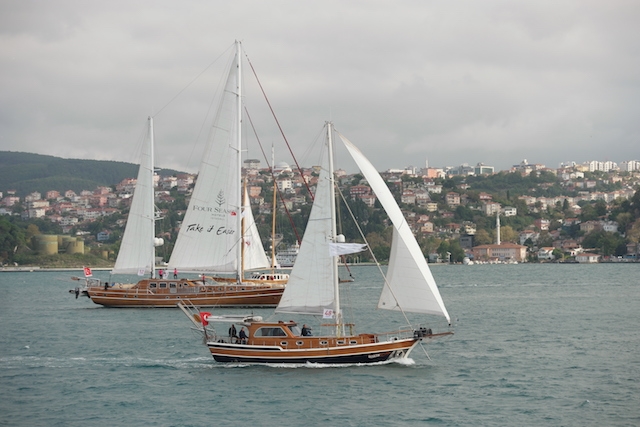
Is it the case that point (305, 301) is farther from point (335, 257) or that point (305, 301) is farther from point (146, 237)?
point (146, 237)

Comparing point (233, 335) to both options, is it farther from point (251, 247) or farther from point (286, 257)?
point (286, 257)

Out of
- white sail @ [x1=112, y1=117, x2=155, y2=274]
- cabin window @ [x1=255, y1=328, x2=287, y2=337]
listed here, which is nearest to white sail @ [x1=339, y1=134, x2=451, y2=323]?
cabin window @ [x1=255, y1=328, x2=287, y2=337]

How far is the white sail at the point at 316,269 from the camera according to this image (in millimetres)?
28609

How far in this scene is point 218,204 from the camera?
48281 mm

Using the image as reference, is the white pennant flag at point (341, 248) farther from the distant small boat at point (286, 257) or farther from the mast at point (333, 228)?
the distant small boat at point (286, 257)

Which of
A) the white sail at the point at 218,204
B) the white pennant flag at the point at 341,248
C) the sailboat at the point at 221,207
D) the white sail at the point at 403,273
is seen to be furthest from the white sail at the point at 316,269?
the white sail at the point at 218,204

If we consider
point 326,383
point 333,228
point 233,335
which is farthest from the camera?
point 233,335

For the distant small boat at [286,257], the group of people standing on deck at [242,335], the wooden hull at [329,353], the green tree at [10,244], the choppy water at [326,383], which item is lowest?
the choppy water at [326,383]

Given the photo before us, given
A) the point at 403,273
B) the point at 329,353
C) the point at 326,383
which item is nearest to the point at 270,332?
the point at 329,353

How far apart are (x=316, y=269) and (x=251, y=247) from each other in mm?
26594

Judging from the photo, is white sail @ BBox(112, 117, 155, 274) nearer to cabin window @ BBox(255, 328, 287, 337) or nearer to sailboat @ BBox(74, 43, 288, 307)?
sailboat @ BBox(74, 43, 288, 307)

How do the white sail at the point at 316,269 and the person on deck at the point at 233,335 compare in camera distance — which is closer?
the white sail at the point at 316,269

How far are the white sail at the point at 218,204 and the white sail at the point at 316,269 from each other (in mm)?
19150

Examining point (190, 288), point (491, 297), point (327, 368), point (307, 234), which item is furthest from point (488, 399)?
point (491, 297)
